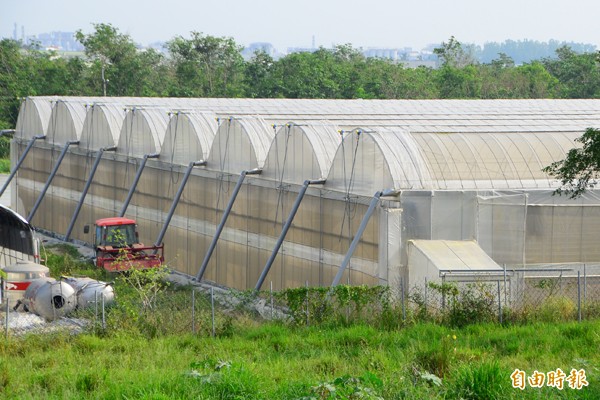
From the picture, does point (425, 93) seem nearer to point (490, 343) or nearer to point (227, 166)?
point (227, 166)

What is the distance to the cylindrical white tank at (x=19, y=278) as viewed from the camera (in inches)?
981

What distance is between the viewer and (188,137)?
31.8m

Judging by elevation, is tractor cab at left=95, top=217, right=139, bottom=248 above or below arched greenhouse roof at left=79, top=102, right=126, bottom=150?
below

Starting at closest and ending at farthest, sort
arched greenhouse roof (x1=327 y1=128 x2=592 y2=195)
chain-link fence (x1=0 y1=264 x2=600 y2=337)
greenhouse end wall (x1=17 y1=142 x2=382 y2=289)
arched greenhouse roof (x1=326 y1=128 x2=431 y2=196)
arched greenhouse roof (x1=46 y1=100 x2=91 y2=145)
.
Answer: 1. chain-link fence (x1=0 y1=264 x2=600 y2=337)
2. arched greenhouse roof (x1=326 y1=128 x2=431 y2=196)
3. arched greenhouse roof (x1=327 y1=128 x2=592 y2=195)
4. greenhouse end wall (x1=17 y1=142 x2=382 y2=289)
5. arched greenhouse roof (x1=46 y1=100 x2=91 y2=145)

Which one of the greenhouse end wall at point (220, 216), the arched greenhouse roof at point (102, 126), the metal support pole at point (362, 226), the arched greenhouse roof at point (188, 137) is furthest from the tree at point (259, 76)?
the metal support pole at point (362, 226)

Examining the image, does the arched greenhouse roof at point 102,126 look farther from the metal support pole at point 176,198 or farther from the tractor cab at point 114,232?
the metal support pole at point 176,198

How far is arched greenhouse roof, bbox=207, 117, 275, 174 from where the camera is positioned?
28.8 m

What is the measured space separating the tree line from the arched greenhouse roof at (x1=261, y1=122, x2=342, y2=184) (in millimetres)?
41241

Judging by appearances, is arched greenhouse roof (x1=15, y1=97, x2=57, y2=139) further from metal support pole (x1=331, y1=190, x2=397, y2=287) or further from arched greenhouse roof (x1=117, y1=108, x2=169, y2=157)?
metal support pole (x1=331, y1=190, x2=397, y2=287)

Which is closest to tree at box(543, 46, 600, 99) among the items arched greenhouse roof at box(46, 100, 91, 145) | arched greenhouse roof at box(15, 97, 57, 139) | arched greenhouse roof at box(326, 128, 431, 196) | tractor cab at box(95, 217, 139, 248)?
arched greenhouse roof at box(15, 97, 57, 139)

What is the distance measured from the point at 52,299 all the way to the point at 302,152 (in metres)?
7.10

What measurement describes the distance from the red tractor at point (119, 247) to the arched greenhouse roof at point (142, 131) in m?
3.19

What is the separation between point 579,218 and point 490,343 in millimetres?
7660

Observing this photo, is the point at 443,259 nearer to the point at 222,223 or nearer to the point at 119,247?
the point at 222,223
